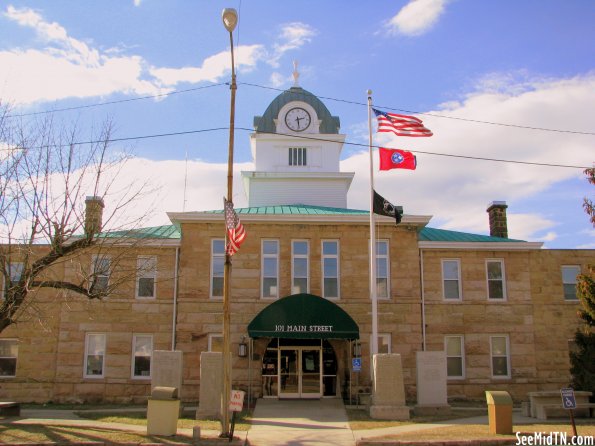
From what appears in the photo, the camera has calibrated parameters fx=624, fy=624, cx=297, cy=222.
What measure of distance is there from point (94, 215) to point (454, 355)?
615 inches

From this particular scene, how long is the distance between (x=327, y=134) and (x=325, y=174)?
269cm

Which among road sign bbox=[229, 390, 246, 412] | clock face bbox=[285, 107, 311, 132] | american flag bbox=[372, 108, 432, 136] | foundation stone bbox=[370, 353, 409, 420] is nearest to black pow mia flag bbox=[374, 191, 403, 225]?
american flag bbox=[372, 108, 432, 136]

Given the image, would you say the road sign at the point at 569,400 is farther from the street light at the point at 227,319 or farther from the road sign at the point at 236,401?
the street light at the point at 227,319

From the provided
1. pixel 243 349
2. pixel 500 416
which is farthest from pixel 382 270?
pixel 500 416

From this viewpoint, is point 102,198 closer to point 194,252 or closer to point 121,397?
point 194,252

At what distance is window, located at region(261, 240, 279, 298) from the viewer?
83.4 feet

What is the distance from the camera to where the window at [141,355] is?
82.1 feet

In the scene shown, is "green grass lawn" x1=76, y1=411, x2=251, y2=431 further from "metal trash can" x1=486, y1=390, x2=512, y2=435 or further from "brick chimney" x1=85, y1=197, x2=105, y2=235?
"metal trash can" x1=486, y1=390, x2=512, y2=435

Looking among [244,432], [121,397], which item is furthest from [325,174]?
[244,432]

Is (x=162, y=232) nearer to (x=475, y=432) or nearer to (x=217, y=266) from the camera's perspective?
(x=217, y=266)

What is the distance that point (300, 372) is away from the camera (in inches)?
998

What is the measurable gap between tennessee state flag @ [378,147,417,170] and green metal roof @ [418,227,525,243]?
6466 millimetres

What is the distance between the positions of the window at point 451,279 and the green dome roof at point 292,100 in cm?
1094

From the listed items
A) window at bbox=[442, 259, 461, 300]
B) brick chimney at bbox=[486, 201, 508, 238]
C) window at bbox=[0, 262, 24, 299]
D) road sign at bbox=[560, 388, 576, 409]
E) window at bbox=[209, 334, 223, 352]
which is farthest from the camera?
brick chimney at bbox=[486, 201, 508, 238]
